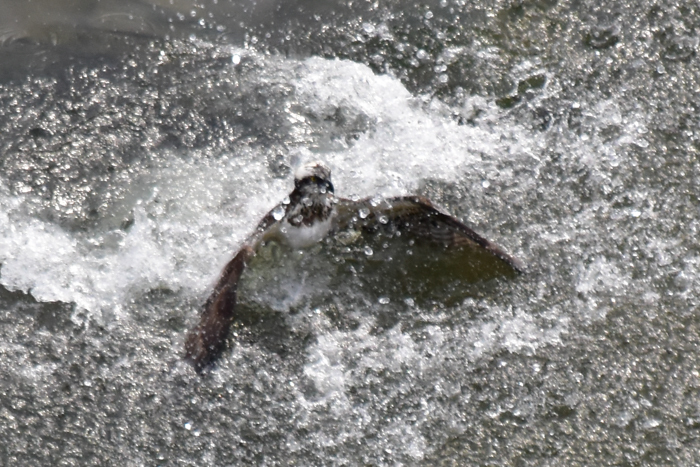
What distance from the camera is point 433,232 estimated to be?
3389mm

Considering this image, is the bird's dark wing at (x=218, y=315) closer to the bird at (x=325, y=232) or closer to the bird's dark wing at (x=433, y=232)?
the bird at (x=325, y=232)

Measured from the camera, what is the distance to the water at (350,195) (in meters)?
3.23

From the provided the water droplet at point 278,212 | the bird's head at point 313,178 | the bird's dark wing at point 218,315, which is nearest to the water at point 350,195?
the bird's dark wing at point 218,315

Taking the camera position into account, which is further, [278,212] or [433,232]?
[433,232]

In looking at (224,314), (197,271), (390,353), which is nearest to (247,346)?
(224,314)

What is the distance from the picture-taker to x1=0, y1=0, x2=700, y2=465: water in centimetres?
323

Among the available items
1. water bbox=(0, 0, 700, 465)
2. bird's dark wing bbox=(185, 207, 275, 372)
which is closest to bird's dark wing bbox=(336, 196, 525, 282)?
water bbox=(0, 0, 700, 465)

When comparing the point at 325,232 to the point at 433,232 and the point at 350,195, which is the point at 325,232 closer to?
the point at 350,195

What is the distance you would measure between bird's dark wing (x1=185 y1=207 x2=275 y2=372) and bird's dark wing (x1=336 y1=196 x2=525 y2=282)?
42cm

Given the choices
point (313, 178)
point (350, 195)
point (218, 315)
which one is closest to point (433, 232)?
point (350, 195)

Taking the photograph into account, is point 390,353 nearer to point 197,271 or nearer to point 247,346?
point 247,346

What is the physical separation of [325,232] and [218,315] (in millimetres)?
623

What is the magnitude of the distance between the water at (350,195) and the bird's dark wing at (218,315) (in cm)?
6

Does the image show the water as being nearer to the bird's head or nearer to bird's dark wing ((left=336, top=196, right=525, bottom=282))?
bird's dark wing ((left=336, top=196, right=525, bottom=282))
